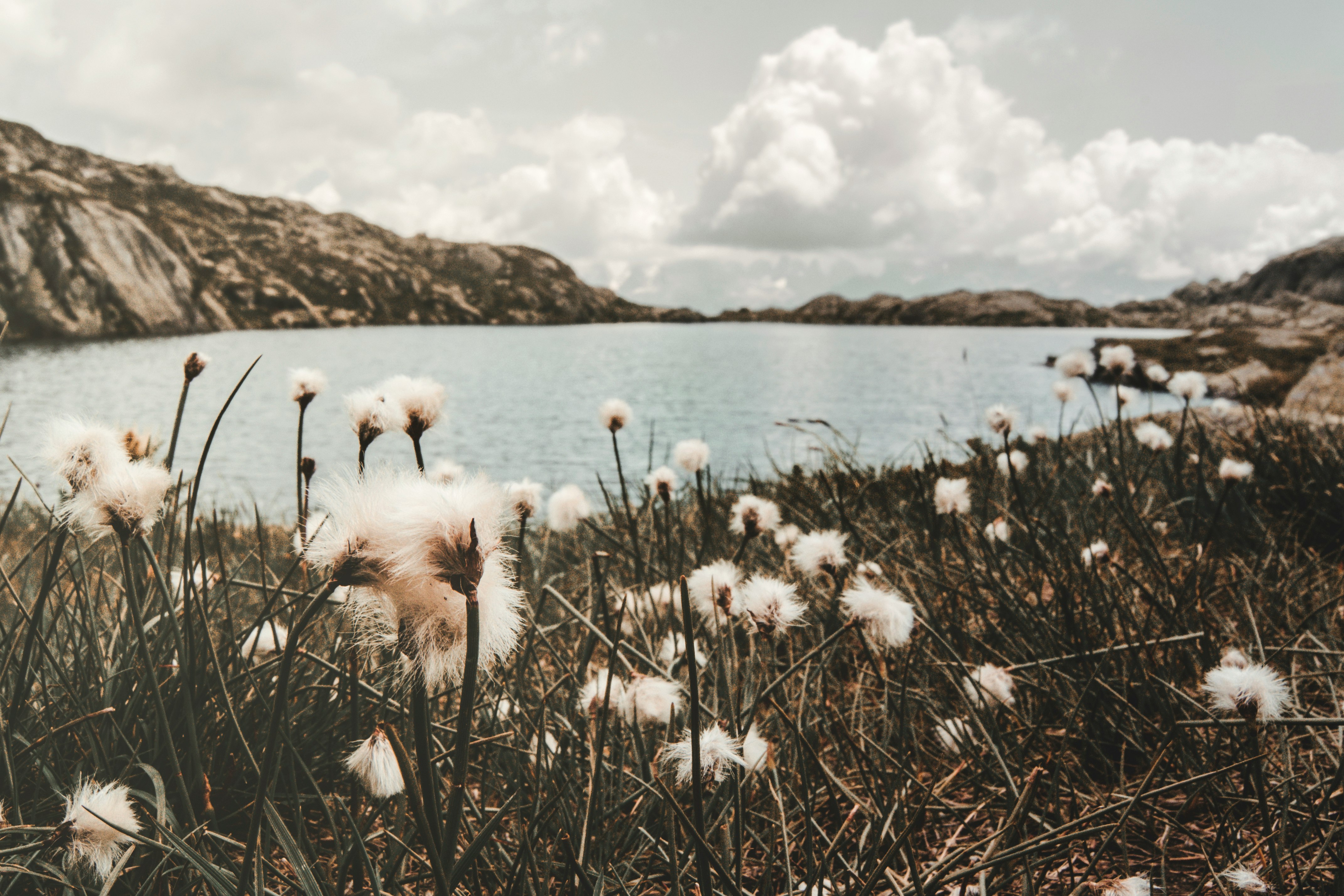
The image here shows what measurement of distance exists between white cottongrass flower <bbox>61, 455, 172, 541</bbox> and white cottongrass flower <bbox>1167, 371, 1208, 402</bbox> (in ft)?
13.4

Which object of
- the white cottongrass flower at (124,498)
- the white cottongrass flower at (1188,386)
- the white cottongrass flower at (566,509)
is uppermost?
the white cottongrass flower at (124,498)

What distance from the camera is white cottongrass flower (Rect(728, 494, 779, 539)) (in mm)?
1767

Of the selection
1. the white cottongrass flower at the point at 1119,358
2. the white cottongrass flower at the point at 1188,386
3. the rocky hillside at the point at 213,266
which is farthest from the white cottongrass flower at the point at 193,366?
the rocky hillside at the point at 213,266

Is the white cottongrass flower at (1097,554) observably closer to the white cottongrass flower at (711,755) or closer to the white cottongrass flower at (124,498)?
the white cottongrass flower at (711,755)

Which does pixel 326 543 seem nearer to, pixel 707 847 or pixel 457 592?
pixel 457 592

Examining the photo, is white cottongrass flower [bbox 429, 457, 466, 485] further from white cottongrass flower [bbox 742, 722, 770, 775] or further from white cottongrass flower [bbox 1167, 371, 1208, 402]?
white cottongrass flower [bbox 1167, 371, 1208, 402]

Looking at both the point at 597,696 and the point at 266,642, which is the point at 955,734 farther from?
the point at 266,642

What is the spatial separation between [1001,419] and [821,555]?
5.21 ft

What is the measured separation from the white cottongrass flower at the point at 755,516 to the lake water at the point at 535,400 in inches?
31.7

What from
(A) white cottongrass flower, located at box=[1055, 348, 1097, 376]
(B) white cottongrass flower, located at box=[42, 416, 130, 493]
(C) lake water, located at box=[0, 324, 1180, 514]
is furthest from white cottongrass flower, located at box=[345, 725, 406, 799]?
(A) white cottongrass flower, located at box=[1055, 348, 1097, 376]

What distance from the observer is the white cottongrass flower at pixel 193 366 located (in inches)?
54.9

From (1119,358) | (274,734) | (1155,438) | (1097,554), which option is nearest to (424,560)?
(274,734)

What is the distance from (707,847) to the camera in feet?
3.09

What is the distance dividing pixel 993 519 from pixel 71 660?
12.5 ft
